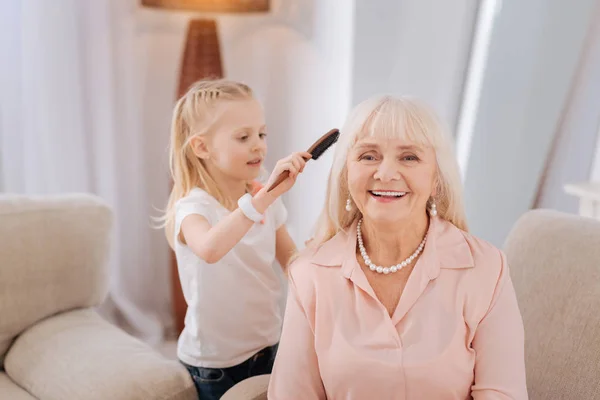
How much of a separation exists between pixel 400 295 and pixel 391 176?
22 cm

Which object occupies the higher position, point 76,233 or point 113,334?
point 76,233

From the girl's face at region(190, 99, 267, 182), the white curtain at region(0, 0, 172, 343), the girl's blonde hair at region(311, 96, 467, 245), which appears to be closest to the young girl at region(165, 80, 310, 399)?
the girl's face at region(190, 99, 267, 182)

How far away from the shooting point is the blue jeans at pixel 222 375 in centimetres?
143

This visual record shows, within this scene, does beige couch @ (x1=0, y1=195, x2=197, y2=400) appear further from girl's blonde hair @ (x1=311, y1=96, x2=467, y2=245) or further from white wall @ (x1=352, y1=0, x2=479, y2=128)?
white wall @ (x1=352, y1=0, x2=479, y2=128)

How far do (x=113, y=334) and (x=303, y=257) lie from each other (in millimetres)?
691

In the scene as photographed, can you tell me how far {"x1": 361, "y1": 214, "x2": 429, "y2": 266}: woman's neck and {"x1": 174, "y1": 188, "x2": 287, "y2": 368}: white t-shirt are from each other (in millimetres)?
344

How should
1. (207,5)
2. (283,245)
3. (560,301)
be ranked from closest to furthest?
(560,301)
(283,245)
(207,5)

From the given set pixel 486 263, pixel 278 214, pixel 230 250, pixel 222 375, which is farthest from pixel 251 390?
pixel 486 263

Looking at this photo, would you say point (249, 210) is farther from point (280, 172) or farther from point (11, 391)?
point (11, 391)

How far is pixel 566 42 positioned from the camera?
1.78 metres

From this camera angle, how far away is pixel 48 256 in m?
1.65

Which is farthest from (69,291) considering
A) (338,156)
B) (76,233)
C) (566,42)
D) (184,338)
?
(566,42)

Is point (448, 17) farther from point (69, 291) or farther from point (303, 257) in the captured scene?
point (69, 291)

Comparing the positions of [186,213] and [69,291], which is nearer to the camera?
[186,213]
